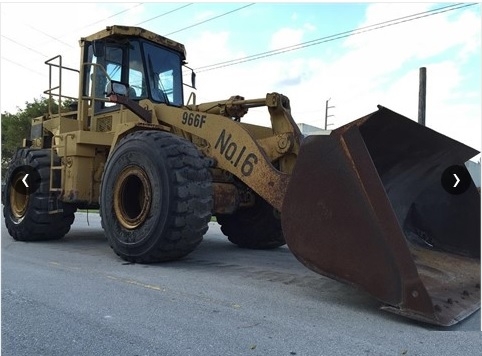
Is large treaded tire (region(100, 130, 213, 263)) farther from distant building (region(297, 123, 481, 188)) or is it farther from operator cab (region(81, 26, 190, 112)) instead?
operator cab (region(81, 26, 190, 112))

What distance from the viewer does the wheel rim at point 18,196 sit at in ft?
27.7

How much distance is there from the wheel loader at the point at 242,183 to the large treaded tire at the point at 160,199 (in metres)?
0.02

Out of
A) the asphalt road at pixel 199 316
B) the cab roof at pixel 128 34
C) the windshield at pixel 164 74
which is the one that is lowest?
the asphalt road at pixel 199 316

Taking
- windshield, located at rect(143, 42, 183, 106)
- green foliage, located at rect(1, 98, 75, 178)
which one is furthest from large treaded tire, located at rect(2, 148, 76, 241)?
green foliage, located at rect(1, 98, 75, 178)

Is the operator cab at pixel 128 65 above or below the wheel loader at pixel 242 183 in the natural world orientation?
above

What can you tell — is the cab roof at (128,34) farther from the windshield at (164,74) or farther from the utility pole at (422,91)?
the utility pole at (422,91)

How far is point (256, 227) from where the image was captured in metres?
7.53

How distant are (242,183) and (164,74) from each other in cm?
241

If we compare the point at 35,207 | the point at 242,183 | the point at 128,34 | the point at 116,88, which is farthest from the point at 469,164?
the point at 35,207

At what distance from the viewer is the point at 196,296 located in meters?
4.33

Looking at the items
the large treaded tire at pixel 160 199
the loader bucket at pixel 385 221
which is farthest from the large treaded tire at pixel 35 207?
the loader bucket at pixel 385 221

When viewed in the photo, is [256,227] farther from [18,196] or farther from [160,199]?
[18,196]

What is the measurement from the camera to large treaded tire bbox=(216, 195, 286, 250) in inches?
291

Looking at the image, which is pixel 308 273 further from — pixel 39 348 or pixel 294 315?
pixel 39 348
